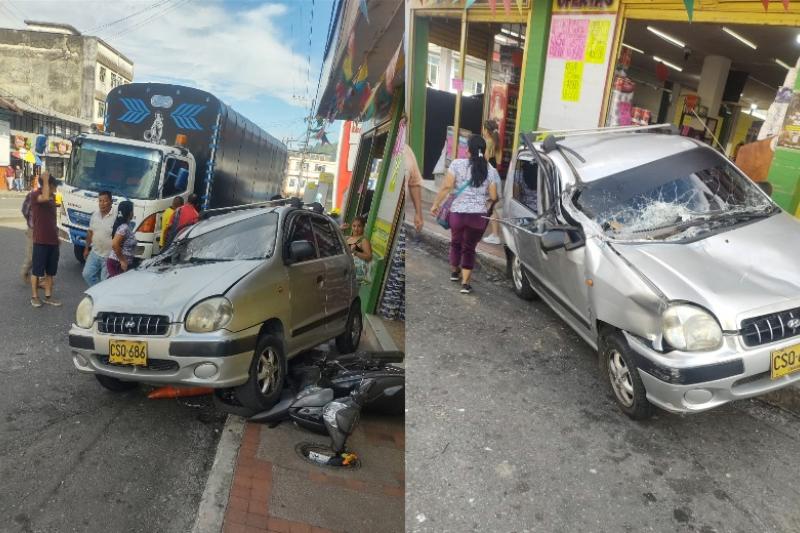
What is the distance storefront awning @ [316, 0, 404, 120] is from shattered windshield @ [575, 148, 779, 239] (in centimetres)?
162

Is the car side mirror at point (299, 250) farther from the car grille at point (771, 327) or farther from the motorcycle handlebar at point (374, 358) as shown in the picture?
the car grille at point (771, 327)

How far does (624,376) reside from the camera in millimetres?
3123

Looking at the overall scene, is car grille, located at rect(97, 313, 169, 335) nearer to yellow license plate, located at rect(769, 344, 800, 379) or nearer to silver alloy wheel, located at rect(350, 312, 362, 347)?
silver alloy wheel, located at rect(350, 312, 362, 347)

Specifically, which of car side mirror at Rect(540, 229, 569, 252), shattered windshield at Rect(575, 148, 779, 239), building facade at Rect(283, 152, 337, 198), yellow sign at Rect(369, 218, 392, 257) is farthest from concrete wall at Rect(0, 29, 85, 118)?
shattered windshield at Rect(575, 148, 779, 239)

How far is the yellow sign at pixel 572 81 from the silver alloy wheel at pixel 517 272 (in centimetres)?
274

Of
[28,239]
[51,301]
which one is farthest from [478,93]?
[51,301]

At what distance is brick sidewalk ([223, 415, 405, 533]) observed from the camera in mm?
2076

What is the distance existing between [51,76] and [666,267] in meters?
17.4

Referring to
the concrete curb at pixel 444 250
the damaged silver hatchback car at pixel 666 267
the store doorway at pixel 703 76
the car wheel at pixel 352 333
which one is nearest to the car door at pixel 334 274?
the car wheel at pixel 352 333

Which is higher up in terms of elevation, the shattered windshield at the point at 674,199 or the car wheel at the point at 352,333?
the shattered windshield at the point at 674,199

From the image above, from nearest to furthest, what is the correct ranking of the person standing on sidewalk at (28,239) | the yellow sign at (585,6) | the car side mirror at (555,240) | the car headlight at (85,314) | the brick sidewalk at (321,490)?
the brick sidewalk at (321,490) → the car headlight at (85,314) → the car side mirror at (555,240) → the person standing on sidewalk at (28,239) → the yellow sign at (585,6)

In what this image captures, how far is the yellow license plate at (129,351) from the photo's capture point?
10.7ft

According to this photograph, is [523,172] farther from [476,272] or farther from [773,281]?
[773,281]

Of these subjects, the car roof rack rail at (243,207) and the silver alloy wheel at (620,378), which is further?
the car roof rack rail at (243,207)
